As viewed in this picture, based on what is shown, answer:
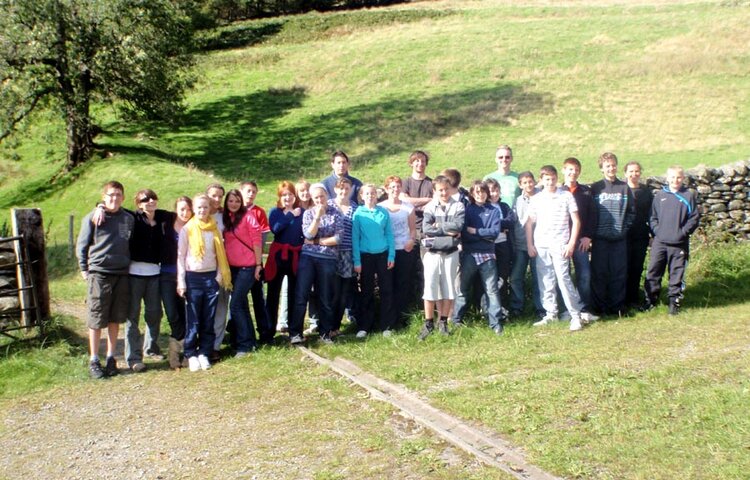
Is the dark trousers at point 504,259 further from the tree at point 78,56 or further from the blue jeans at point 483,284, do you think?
the tree at point 78,56

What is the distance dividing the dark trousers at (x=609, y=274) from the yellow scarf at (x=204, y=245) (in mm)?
4189

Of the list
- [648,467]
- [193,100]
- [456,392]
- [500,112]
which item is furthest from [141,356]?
[193,100]

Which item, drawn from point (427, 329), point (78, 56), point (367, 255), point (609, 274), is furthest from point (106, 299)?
point (78, 56)

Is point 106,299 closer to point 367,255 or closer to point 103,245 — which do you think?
point 103,245

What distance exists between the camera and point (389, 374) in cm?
714

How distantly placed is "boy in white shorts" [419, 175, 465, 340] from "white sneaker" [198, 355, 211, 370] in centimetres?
226

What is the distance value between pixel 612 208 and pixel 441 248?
209cm

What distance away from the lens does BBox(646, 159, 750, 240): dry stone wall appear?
11750 millimetres

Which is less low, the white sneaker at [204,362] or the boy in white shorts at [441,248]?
the boy in white shorts at [441,248]

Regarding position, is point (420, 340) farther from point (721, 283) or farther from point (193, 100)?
point (193, 100)

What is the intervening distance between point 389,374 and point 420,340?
116cm

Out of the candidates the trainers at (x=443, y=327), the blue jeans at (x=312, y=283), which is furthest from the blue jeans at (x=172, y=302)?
the trainers at (x=443, y=327)

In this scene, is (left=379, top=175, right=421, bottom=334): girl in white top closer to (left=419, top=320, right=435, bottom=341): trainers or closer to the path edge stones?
(left=419, top=320, right=435, bottom=341): trainers

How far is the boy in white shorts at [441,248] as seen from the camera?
27.2ft
